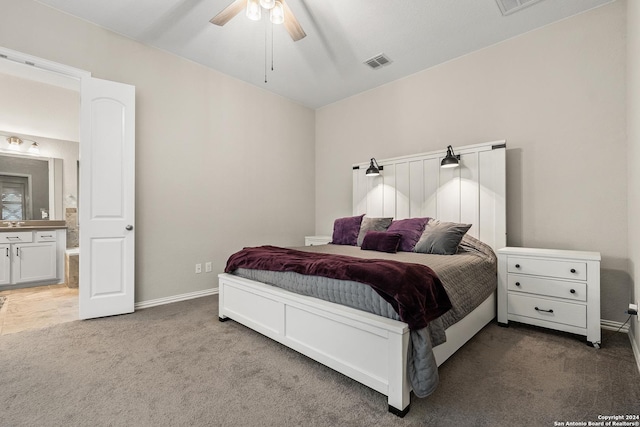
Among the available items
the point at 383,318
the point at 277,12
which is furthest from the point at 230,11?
the point at 383,318

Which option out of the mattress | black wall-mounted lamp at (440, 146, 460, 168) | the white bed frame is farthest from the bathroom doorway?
black wall-mounted lamp at (440, 146, 460, 168)

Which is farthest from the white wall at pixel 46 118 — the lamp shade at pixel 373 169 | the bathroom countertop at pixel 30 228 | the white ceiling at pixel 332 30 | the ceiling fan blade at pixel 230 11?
the lamp shade at pixel 373 169

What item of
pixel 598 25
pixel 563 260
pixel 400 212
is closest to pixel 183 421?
pixel 563 260

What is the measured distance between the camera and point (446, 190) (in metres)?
3.41

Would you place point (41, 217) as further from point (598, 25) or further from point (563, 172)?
point (598, 25)

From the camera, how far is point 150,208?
10.7ft

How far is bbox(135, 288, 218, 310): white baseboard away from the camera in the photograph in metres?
3.19

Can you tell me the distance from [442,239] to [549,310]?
3.26 ft

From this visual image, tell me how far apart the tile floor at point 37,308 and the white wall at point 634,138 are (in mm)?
4757

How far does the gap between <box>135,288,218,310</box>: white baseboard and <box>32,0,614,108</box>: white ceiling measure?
2.87 m

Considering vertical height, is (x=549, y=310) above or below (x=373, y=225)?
below

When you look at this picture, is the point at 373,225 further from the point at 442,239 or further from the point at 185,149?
the point at 185,149

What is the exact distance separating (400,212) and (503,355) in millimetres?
2042

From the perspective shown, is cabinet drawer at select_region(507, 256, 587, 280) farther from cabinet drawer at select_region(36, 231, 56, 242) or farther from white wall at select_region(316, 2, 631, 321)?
cabinet drawer at select_region(36, 231, 56, 242)
